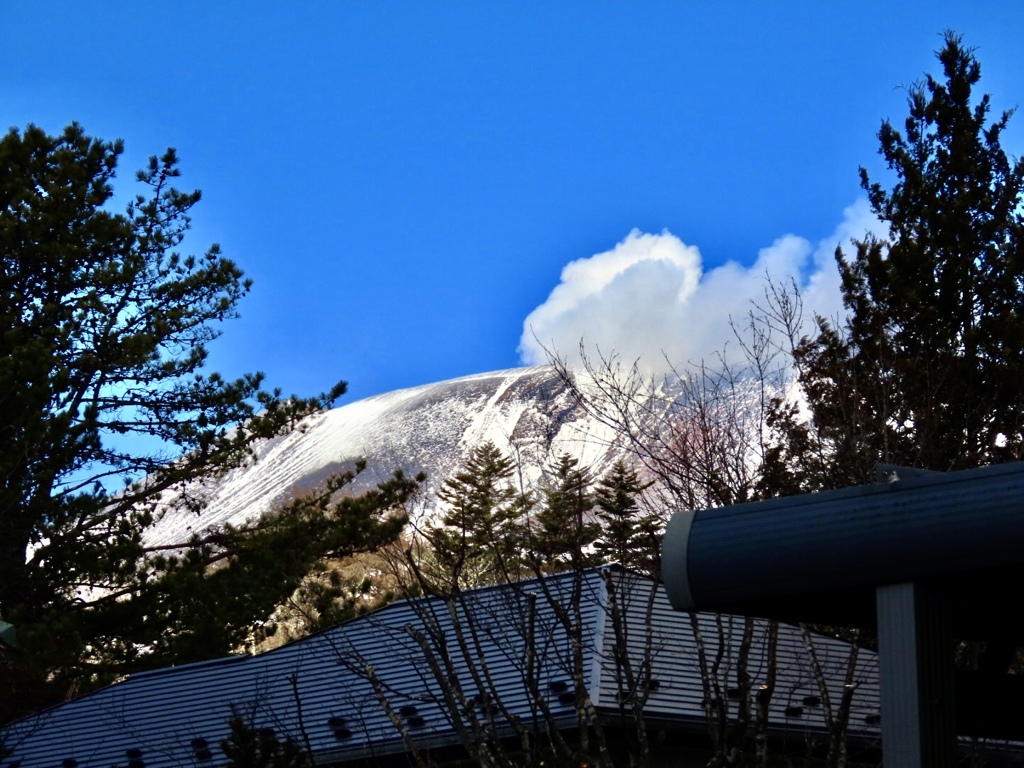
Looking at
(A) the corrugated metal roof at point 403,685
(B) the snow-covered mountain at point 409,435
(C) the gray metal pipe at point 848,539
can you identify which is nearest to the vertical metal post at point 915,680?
(C) the gray metal pipe at point 848,539

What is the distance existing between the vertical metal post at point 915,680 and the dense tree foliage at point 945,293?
16128 mm

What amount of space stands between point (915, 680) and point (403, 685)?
9.77 meters

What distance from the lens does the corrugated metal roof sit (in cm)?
1202

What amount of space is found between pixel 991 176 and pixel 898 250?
2.45 metres

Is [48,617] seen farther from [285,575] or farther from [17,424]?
[285,575]

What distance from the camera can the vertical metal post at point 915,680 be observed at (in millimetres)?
4398

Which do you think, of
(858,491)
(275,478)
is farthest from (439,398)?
(858,491)

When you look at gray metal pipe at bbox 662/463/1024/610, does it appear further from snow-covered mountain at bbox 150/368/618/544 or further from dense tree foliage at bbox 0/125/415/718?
snow-covered mountain at bbox 150/368/618/544

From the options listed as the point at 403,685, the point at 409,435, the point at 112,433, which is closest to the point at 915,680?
the point at 403,685

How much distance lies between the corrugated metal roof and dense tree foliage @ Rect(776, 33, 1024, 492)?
794cm

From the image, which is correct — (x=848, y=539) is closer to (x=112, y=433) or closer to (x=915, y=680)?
(x=915, y=680)

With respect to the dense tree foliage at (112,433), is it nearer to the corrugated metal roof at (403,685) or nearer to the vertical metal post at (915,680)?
the corrugated metal roof at (403,685)

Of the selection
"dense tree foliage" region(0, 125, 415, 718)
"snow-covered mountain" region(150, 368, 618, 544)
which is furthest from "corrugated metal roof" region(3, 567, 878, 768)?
"snow-covered mountain" region(150, 368, 618, 544)

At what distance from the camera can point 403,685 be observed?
1368cm
